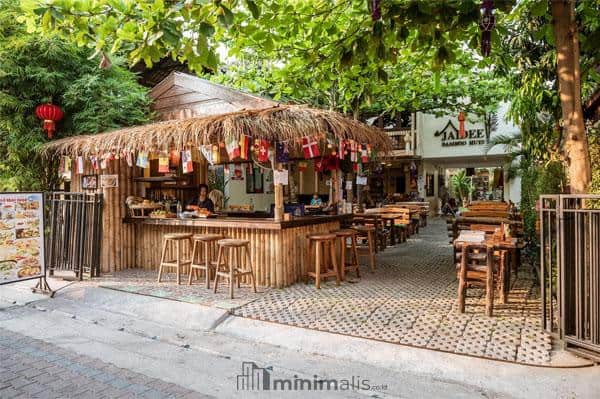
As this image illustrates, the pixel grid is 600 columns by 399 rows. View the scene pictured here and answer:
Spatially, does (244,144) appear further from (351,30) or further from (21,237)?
(21,237)

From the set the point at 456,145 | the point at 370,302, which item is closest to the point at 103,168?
the point at 370,302

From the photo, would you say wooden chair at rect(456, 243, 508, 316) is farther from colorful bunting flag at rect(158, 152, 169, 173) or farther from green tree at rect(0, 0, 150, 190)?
green tree at rect(0, 0, 150, 190)

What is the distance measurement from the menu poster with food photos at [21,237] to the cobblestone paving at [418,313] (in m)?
3.53

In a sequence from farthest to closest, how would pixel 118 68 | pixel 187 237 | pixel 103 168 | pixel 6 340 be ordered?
pixel 118 68 < pixel 103 168 < pixel 187 237 < pixel 6 340

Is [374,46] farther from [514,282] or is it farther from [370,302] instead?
[514,282]

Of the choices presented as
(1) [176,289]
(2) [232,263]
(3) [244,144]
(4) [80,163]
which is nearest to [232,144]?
(3) [244,144]

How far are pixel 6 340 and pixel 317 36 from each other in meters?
5.40

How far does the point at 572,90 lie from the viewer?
14.4 ft

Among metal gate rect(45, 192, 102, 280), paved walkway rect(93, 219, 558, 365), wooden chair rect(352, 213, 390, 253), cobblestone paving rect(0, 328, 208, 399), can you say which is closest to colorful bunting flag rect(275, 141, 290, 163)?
paved walkway rect(93, 219, 558, 365)

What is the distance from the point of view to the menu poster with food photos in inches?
242

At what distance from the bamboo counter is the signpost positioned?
2.00 m

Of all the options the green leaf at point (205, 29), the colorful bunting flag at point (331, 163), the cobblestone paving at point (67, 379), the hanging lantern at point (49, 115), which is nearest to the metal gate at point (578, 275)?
the cobblestone paving at point (67, 379)

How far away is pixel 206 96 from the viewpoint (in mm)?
10070

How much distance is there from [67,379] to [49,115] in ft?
22.1
